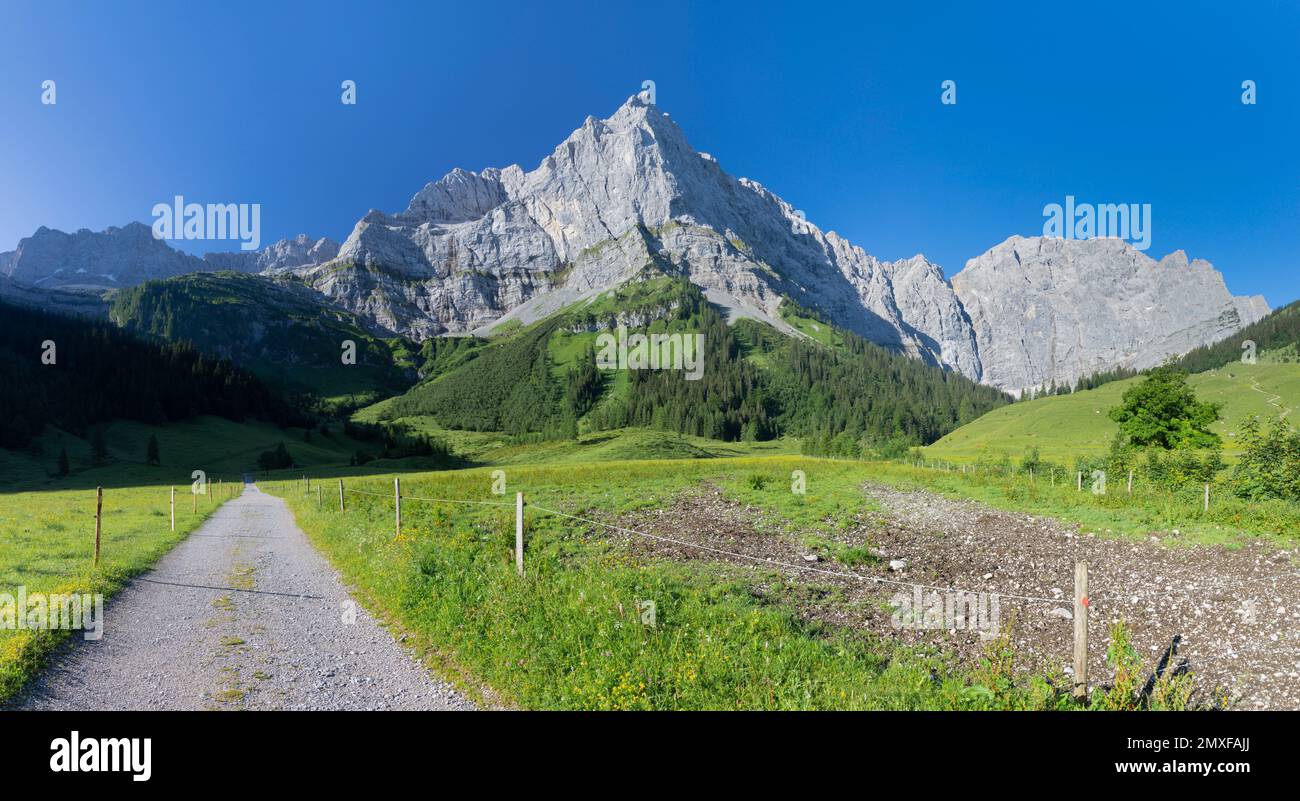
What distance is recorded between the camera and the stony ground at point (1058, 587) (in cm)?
1102

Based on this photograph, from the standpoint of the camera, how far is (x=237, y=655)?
10180mm

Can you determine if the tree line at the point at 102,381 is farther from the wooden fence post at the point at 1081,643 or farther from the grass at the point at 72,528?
the wooden fence post at the point at 1081,643

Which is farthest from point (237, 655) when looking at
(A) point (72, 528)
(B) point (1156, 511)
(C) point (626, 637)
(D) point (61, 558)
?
(B) point (1156, 511)

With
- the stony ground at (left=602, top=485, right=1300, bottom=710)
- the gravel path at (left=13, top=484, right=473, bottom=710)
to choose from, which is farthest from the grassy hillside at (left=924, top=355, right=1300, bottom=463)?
the gravel path at (left=13, top=484, right=473, bottom=710)

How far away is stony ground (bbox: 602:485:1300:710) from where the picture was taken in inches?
434

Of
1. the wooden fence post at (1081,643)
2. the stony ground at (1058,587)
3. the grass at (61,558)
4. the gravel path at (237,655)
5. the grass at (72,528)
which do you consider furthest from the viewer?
the stony ground at (1058,587)

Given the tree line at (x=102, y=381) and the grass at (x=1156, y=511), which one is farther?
the tree line at (x=102, y=381)

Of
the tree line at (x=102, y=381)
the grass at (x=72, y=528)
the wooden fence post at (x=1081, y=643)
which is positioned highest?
the tree line at (x=102, y=381)

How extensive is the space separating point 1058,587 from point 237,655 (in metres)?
21.1

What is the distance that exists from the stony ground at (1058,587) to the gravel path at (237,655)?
9433 mm

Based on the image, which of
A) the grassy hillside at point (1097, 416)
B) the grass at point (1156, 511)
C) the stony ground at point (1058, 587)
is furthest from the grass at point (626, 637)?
the grassy hillside at point (1097, 416)

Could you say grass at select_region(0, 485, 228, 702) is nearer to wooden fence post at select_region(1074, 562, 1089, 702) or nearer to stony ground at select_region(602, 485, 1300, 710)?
stony ground at select_region(602, 485, 1300, 710)
